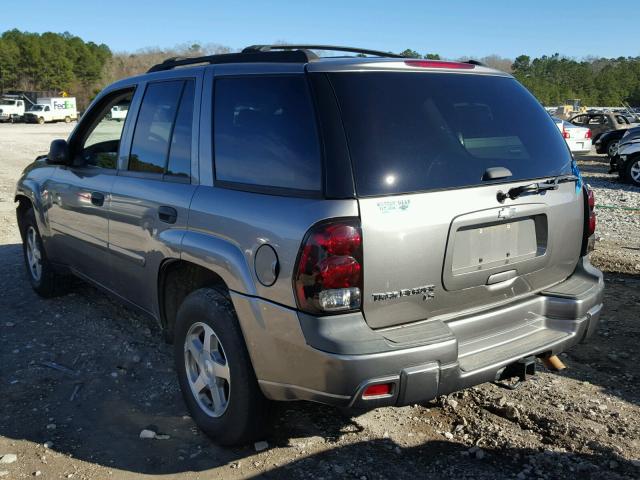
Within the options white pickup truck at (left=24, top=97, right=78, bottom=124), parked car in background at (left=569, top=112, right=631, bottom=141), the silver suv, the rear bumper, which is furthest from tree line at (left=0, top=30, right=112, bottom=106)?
the rear bumper

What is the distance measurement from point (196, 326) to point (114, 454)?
804mm

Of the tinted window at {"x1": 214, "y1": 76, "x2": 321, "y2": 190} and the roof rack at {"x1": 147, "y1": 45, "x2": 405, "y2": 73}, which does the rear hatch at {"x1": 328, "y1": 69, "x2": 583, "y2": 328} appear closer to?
the tinted window at {"x1": 214, "y1": 76, "x2": 321, "y2": 190}

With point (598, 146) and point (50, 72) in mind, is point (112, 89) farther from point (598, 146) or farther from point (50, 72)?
point (50, 72)

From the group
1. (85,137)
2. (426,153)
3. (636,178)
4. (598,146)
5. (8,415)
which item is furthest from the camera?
(598,146)

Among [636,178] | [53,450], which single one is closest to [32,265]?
[53,450]

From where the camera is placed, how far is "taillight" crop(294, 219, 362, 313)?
253cm

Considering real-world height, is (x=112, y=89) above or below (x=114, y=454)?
above

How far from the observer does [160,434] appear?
134 inches

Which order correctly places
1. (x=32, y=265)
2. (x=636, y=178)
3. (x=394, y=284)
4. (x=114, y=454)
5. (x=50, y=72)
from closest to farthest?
1. (x=394, y=284)
2. (x=114, y=454)
3. (x=32, y=265)
4. (x=636, y=178)
5. (x=50, y=72)

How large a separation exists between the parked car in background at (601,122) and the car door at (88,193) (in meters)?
21.5

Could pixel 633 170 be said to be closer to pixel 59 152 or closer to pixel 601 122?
pixel 601 122

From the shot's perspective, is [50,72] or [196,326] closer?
[196,326]

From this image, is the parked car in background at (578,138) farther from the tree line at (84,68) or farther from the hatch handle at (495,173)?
the tree line at (84,68)

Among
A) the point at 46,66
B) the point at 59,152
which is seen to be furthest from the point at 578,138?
the point at 46,66
